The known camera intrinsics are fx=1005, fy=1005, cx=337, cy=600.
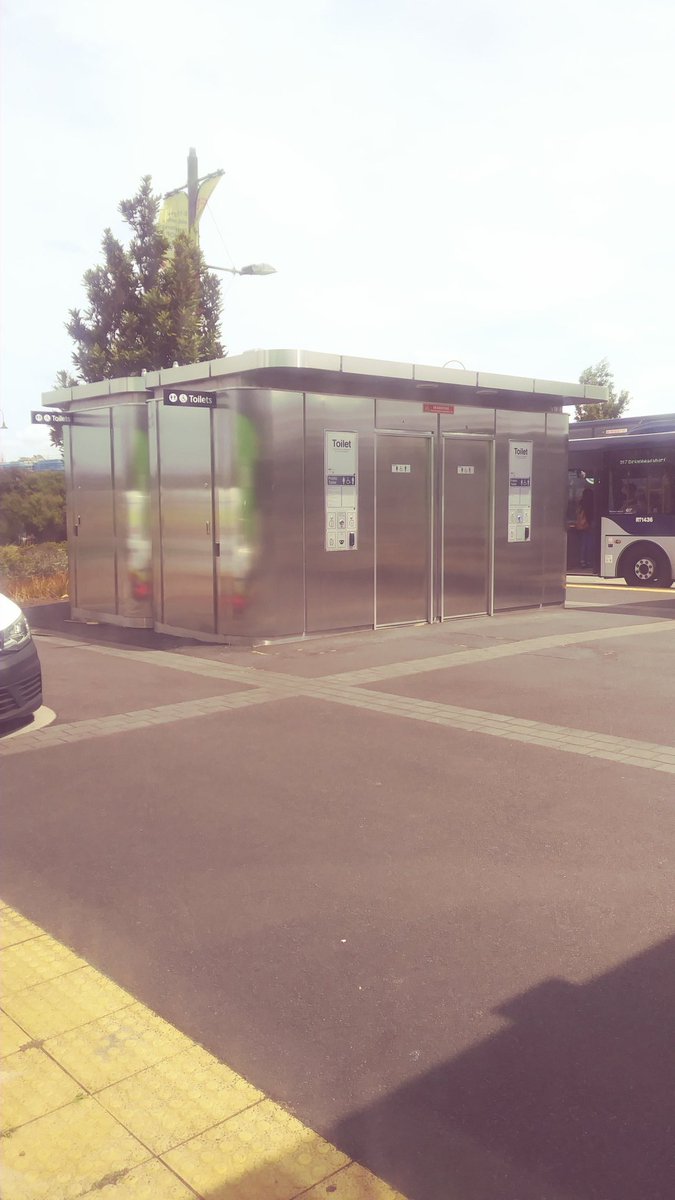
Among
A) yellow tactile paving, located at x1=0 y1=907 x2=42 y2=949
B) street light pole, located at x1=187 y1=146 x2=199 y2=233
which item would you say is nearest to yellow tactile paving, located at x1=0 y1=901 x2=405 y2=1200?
yellow tactile paving, located at x1=0 y1=907 x2=42 y2=949

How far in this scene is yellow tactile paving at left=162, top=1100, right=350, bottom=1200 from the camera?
2.62m

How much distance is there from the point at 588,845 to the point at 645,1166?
7.89ft

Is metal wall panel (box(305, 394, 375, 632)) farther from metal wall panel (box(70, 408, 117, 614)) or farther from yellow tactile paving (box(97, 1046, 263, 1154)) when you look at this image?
yellow tactile paving (box(97, 1046, 263, 1154))

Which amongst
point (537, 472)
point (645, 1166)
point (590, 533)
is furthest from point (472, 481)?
point (645, 1166)

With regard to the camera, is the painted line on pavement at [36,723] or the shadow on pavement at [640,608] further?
the shadow on pavement at [640,608]

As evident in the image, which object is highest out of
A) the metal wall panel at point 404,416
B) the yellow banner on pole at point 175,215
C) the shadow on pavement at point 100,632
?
the yellow banner on pole at point 175,215

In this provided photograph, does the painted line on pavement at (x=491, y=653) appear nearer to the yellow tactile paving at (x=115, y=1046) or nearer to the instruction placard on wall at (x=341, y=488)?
the instruction placard on wall at (x=341, y=488)

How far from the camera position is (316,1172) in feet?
8.79

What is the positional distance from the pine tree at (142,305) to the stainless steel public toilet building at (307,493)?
4.60 metres

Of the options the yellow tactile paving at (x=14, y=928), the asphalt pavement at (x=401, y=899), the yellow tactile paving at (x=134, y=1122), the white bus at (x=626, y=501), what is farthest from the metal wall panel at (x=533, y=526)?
the yellow tactile paving at (x=134, y=1122)

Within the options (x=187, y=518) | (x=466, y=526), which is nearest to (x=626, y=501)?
(x=466, y=526)

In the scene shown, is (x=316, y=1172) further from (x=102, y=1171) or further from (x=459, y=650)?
(x=459, y=650)

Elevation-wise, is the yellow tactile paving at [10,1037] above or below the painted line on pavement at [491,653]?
below

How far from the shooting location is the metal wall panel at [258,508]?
1121 cm
